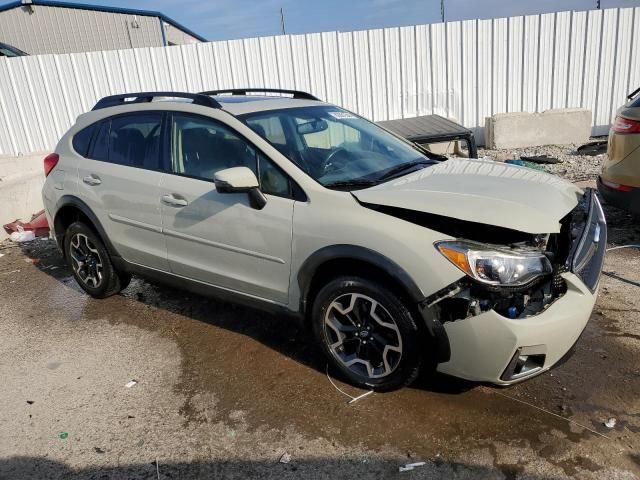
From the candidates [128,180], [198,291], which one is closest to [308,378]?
[198,291]

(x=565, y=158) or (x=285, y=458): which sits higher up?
(x=285, y=458)

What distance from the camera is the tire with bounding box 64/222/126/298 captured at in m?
4.34

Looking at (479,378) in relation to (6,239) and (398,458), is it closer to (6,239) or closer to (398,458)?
(398,458)

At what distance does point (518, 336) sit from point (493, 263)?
1.21 ft

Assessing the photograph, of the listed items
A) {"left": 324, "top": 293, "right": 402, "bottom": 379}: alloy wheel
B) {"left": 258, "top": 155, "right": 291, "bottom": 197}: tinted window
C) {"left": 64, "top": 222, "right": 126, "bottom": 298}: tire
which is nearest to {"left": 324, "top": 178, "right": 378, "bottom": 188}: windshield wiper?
{"left": 258, "top": 155, "right": 291, "bottom": 197}: tinted window

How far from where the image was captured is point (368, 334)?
2848 millimetres

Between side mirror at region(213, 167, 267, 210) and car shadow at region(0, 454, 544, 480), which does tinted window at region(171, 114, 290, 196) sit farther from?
car shadow at region(0, 454, 544, 480)

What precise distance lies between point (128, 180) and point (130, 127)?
0.48m

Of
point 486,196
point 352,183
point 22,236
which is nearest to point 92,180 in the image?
point 352,183

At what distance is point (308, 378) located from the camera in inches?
125

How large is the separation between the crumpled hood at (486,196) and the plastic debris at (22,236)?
19.3 feet

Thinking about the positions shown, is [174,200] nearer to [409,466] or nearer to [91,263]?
[91,263]

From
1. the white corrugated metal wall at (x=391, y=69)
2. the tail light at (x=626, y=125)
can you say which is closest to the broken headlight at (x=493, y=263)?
the tail light at (x=626, y=125)

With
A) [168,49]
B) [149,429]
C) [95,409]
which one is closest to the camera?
[149,429]
